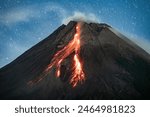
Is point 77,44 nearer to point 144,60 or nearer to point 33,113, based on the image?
point 144,60

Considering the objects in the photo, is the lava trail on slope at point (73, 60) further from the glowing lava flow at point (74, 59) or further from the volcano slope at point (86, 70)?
the volcano slope at point (86, 70)

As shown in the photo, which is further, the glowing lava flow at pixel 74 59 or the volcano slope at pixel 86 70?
the glowing lava flow at pixel 74 59

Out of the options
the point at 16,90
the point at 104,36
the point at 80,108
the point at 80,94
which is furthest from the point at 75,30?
the point at 80,108

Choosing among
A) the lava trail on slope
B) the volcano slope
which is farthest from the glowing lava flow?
the volcano slope

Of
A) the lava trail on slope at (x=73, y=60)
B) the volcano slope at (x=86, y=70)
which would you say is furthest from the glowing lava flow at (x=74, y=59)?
the volcano slope at (x=86, y=70)

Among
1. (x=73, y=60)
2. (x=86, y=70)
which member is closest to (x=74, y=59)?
(x=73, y=60)

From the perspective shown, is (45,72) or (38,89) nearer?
(38,89)

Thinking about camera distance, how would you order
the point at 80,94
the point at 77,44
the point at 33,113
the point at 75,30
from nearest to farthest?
1. the point at 33,113
2. the point at 80,94
3. the point at 77,44
4. the point at 75,30
